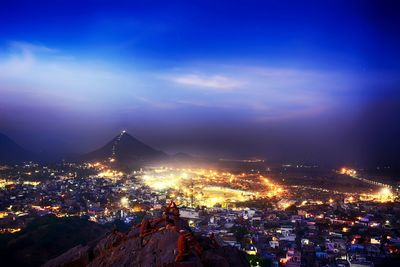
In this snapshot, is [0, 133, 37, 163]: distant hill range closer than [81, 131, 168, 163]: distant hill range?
Yes

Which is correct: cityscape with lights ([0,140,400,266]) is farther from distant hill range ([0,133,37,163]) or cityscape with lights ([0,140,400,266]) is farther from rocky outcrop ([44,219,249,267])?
distant hill range ([0,133,37,163])

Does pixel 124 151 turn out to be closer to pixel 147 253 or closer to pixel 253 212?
pixel 253 212

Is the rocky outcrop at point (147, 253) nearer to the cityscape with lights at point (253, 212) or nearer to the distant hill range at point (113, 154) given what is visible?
the cityscape with lights at point (253, 212)

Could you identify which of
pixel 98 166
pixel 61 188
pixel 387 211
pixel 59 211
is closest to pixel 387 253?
pixel 387 211

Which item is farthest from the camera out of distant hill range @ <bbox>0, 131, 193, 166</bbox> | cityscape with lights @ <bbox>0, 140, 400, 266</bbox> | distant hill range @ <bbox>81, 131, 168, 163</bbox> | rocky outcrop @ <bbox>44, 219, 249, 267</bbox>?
distant hill range @ <bbox>81, 131, 168, 163</bbox>

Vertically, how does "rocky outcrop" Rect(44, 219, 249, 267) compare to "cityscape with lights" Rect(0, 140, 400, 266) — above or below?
above

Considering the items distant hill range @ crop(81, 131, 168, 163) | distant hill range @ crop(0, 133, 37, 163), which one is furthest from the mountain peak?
distant hill range @ crop(0, 133, 37, 163)

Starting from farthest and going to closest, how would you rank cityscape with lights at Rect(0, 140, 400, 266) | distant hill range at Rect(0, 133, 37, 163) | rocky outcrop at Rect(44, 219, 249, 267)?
1. distant hill range at Rect(0, 133, 37, 163)
2. cityscape with lights at Rect(0, 140, 400, 266)
3. rocky outcrop at Rect(44, 219, 249, 267)

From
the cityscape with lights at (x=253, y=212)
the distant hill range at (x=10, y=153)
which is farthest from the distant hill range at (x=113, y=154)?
the cityscape with lights at (x=253, y=212)

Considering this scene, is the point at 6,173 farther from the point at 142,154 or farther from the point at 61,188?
the point at 142,154

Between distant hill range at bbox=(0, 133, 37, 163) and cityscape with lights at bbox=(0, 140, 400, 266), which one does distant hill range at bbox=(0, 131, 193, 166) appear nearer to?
distant hill range at bbox=(0, 133, 37, 163)
